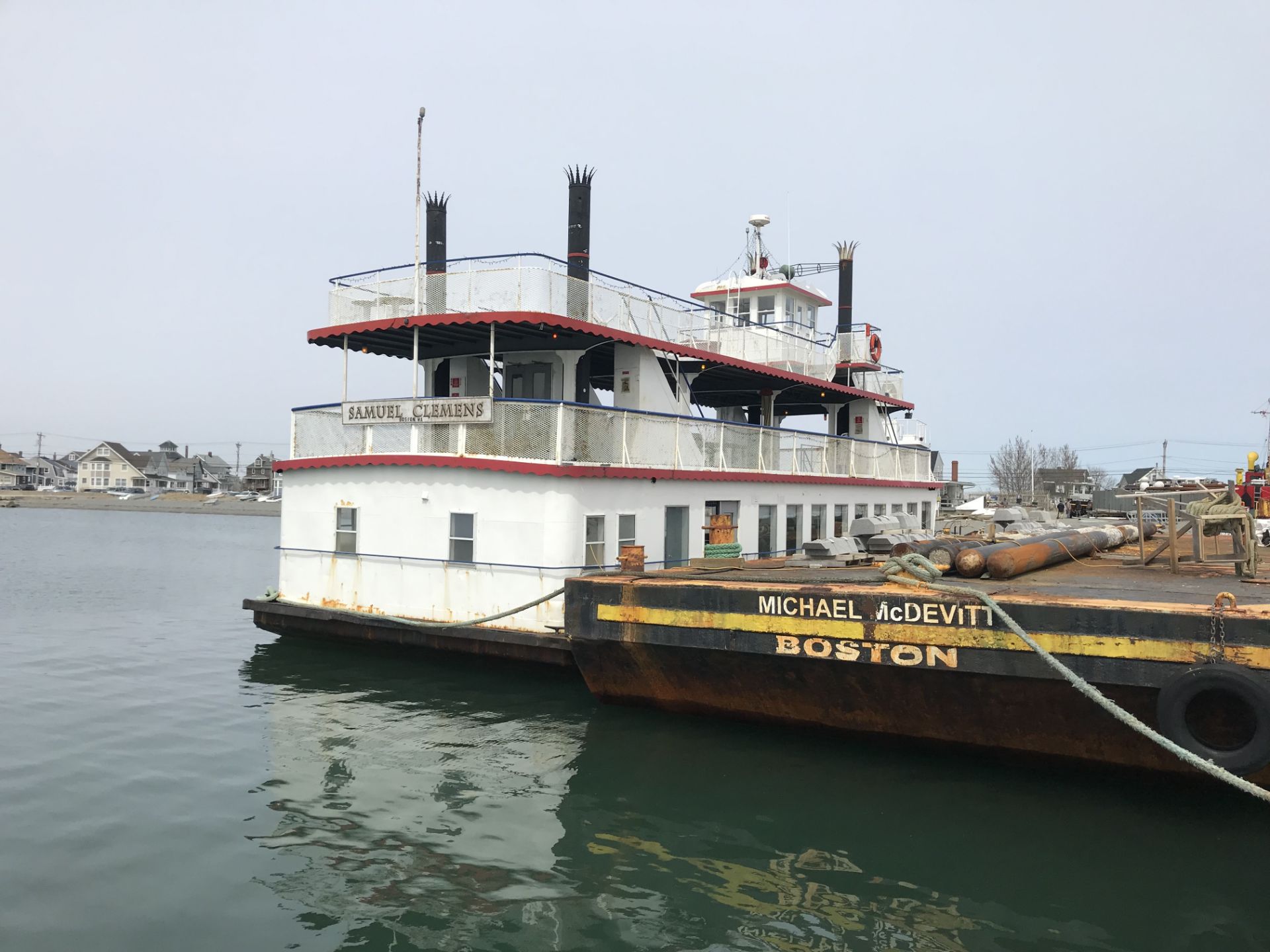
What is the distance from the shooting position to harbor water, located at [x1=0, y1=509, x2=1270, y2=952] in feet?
25.0

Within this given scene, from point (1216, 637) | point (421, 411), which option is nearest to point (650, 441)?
point (421, 411)

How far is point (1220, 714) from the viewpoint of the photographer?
9.20 m

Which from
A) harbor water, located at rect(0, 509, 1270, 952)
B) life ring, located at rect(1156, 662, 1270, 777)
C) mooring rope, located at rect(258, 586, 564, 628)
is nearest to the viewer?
harbor water, located at rect(0, 509, 1270, 952)

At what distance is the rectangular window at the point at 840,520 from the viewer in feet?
78.3

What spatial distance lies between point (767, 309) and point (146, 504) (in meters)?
109

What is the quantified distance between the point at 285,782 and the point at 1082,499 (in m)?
71.8

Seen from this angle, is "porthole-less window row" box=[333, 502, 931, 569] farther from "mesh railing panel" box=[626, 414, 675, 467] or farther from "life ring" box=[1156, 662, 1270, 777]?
"life ring" box=[1156, 662, 1270, 777]

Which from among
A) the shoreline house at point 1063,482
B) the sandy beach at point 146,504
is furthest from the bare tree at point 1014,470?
the sandy beach at point 146,504

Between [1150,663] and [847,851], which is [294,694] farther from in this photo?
[1150,663]

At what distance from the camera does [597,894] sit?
8.23 meters

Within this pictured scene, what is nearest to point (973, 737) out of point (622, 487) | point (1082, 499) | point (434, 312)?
point (622, 487)

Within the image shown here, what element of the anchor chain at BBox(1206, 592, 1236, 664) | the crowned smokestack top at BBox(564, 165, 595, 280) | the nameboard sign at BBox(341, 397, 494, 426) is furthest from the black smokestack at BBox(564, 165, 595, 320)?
the anchor chain at BBox(1206, 592, 1236, 664)

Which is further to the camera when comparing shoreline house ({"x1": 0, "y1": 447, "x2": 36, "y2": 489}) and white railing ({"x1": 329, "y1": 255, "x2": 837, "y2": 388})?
shoreline house ({"x1": 0, "y1": 447, "x2": 36, "y2": 489})

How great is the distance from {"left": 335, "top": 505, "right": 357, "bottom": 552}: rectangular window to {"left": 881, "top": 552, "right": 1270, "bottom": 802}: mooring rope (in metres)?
10.8
